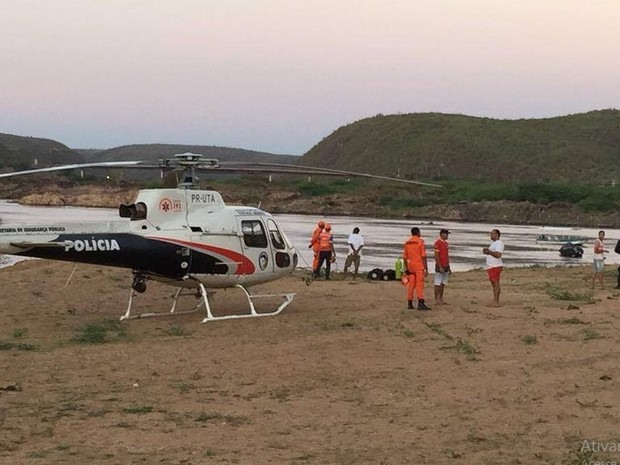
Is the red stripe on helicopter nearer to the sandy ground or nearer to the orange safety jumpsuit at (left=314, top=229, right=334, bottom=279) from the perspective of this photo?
the sandy ground

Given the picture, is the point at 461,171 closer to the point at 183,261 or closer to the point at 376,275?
the point at 376,275

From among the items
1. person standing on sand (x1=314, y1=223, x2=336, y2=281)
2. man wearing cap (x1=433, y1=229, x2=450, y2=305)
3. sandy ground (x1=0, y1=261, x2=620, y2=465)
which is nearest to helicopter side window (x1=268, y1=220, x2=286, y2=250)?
sandy ground (x1=0, y1=261, x2=620, y2=465)

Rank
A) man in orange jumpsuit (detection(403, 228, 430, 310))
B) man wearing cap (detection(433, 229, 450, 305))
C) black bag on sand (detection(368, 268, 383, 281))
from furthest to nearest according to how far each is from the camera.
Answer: black bag on sand (detection(368, 268, 383, 281)) < man wearing cap (detection(433, 229, 450, 305)) < man in orange jumpsuit (detection(403, 228, 430, 310))

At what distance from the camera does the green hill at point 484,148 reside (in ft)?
398

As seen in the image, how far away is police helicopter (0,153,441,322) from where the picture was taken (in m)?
14.1

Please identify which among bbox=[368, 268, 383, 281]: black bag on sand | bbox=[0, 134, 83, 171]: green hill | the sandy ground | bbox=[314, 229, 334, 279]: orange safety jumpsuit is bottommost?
bbox=[368, 268, 383, 281]: black bag on sand

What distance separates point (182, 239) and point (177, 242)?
128 mm

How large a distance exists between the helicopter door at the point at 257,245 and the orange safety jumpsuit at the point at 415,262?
2.60 metres

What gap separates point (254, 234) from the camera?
648 inches

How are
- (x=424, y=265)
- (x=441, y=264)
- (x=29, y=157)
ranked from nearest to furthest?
1. (x=424, y=265)
2. (x=441, y=264)
3. (x=29, y=157)

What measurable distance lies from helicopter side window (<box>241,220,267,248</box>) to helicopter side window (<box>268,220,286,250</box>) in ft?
0.65

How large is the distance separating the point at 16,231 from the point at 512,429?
27.9 feet

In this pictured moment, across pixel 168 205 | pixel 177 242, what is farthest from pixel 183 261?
pixel 168 205

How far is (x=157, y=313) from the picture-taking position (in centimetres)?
1694
